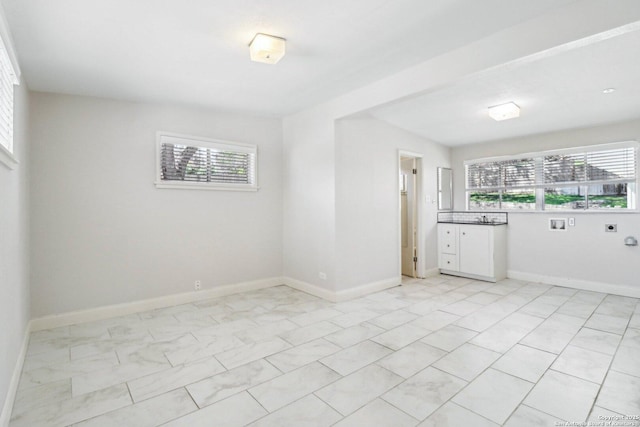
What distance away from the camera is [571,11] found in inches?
84.4

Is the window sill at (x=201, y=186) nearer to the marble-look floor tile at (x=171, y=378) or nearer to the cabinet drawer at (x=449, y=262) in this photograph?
the marble-look floor tile at (x=171, y=378)

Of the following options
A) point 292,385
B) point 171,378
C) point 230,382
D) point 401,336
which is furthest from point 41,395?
point 401,336

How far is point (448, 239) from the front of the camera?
5734 mm

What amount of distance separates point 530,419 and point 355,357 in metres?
1.21

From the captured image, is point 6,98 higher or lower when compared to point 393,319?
higher

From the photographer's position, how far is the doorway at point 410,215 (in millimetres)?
5602

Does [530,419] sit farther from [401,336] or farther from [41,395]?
[41,395]

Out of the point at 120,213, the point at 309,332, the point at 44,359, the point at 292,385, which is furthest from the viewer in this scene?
the point at 120,213

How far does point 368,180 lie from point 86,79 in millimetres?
3386

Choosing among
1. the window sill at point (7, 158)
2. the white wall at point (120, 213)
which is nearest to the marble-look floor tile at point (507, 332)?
the white wall at point (120, 213)

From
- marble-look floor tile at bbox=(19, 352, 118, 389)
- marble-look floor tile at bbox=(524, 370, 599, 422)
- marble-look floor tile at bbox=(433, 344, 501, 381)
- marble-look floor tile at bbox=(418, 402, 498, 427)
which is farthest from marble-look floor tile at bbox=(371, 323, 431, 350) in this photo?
marble-look floor tile at bbox=(19, 352, 118, 389)

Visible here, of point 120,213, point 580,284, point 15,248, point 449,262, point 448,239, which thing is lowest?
point 580,284

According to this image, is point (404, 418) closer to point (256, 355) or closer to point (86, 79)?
point (256, 355)

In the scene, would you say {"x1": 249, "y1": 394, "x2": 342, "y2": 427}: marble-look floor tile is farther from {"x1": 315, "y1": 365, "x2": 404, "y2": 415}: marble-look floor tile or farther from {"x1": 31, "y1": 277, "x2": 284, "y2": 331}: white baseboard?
{"x1": 31, "y1": 277, "x2": 284, "y2": 331}: white baseboard
